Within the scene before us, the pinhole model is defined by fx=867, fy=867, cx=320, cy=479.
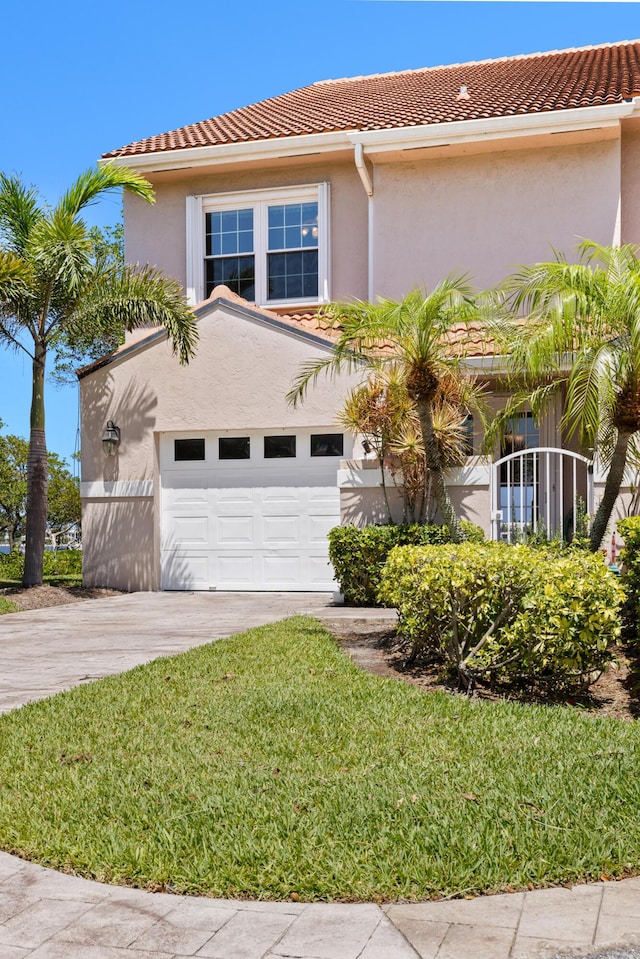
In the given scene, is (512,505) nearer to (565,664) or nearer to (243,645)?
(243,645)

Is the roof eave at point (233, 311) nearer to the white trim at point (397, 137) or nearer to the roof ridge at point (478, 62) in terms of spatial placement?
the white trim at point (397, 137)

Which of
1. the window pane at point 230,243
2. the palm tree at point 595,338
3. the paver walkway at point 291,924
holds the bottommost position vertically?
the paver walkway at point 291,924

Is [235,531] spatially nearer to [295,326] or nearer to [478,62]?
[295,326]

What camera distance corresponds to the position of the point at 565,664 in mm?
6180

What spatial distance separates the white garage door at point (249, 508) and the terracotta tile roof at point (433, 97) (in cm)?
581

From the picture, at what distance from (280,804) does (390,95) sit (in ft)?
56.3

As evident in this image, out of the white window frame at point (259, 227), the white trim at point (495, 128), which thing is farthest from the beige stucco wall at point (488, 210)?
the white window frame at point (259, 227)

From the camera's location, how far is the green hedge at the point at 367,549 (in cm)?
1159

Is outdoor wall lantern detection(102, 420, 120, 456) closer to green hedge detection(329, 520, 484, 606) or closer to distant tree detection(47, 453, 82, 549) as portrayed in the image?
green hedge detection(329, 520, 484, 606)

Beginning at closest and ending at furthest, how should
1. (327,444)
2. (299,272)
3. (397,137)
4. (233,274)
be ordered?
(327,444) → (397,137) → (299,272) → (233,274)

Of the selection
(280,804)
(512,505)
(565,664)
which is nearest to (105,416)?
(512,505)

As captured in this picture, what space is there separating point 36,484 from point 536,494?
25.9 feet

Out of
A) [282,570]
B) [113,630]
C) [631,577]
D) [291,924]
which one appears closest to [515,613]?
[631,577]

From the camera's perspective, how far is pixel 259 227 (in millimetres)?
16344
